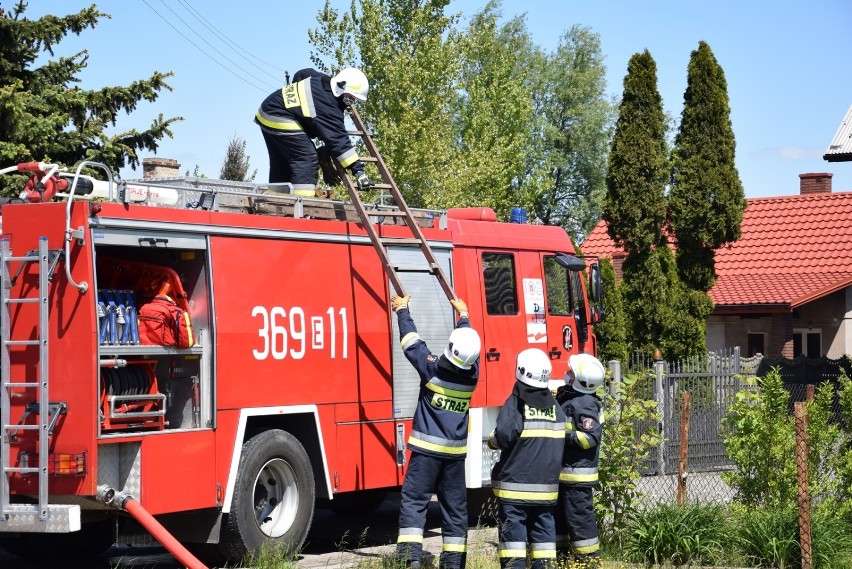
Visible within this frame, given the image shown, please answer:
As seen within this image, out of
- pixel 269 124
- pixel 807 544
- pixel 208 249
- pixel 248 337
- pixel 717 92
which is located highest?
pixel 717 92

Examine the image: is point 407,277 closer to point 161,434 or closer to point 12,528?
point 161,434

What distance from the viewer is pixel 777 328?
28.9 metres

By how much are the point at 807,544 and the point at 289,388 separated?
4.17m

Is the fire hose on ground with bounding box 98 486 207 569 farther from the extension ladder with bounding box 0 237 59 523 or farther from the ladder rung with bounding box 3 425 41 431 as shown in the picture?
the ladder rung with bounding box 3 425 41 431

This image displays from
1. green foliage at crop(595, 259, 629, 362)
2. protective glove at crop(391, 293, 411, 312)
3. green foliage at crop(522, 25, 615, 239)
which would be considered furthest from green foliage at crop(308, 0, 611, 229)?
green foliage at crop(522, 25, 615, 239)

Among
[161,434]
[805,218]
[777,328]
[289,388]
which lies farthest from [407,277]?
[805,218]

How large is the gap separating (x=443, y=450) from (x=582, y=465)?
40.6 inches

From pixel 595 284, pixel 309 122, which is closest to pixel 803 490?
pixel 595 284

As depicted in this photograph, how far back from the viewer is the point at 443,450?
940 cm

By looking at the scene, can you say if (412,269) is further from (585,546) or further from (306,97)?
(585,546)

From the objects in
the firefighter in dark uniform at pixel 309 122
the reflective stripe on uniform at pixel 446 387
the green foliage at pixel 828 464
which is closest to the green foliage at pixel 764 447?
the green foliage at pixel 828 464

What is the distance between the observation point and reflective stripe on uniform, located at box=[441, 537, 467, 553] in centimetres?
920

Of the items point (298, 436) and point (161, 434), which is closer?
point (161, 434)

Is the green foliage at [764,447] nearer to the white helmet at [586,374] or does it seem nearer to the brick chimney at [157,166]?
the white helmet at [586,374]
